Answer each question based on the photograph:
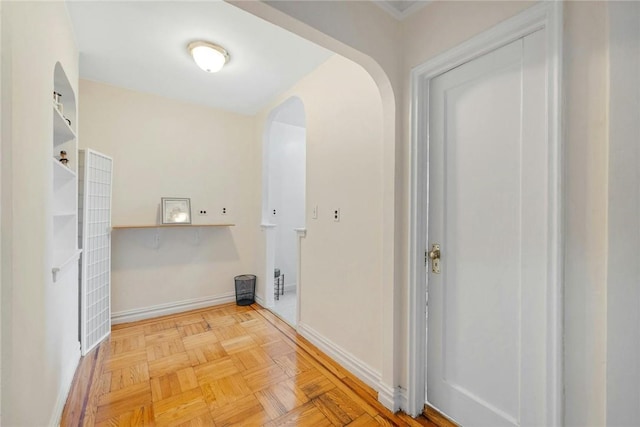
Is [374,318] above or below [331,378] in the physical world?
above

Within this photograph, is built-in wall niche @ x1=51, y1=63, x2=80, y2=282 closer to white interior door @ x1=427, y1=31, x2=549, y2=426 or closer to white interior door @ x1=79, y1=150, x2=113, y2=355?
white interior door @ x1=79, y1=150, x2=113, y2=355

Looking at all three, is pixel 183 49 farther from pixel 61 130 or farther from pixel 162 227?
pixel 162 227

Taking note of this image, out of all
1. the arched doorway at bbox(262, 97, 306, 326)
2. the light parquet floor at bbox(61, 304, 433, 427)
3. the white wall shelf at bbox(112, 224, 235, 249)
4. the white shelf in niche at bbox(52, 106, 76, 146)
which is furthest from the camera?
the arched doorway at bbox(262, 97, 306, 326)

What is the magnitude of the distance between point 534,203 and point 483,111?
51 cm

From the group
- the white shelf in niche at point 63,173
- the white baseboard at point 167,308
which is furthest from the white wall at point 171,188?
the white shelf in niche at point 63,173

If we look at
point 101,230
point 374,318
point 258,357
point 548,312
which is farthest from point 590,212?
point 101,230

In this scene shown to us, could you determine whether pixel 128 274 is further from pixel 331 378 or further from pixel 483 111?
pixel 483 111

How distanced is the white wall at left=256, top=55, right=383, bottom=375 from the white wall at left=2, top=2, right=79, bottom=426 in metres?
1.68

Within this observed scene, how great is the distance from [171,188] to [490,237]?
3.11m

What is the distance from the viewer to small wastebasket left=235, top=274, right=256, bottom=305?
3.47 meters

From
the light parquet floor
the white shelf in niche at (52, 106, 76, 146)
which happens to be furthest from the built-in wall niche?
the light parquet floor

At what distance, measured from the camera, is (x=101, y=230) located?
2539 mm

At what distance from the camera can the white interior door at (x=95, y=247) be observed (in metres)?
2.28

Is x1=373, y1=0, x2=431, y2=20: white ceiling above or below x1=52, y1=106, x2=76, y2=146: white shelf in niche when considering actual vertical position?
above
